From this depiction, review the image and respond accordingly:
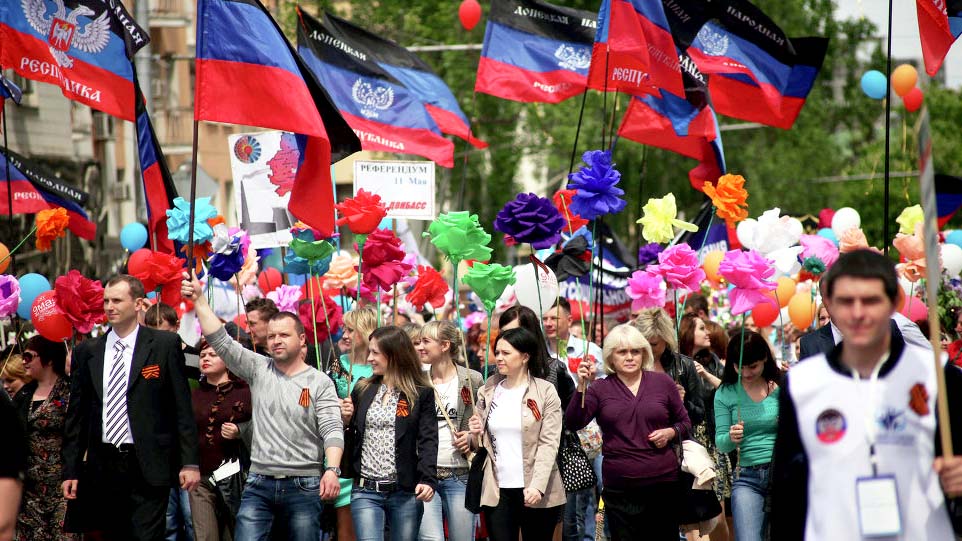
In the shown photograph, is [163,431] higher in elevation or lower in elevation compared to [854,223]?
lower

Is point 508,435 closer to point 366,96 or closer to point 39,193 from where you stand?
point 39,193

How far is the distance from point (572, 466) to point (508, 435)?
1.75ft

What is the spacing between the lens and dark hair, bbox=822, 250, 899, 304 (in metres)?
4.47

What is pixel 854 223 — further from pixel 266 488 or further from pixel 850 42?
pixel 850 42

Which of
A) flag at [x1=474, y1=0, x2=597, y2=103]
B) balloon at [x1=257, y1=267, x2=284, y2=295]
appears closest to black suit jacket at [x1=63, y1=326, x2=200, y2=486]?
balloon at [x1=257, y1=267, x2=284, y2=295]

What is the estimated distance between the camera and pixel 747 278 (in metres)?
10.4

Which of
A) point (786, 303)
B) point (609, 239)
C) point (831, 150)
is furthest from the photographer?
point (831, 150)

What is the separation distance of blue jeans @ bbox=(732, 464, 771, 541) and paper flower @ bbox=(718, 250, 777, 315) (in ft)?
5.19

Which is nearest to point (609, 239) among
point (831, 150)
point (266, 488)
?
point (266, 488)

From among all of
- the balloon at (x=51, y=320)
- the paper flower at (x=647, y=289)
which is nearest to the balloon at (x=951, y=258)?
the paper flower at (x=647, y=289)

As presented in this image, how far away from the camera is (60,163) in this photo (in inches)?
1102

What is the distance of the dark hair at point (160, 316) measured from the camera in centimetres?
982

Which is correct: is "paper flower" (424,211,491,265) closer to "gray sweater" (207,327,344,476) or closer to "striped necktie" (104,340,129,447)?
"gray sweater" (207,327,344,476)

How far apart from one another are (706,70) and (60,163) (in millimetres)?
16680
